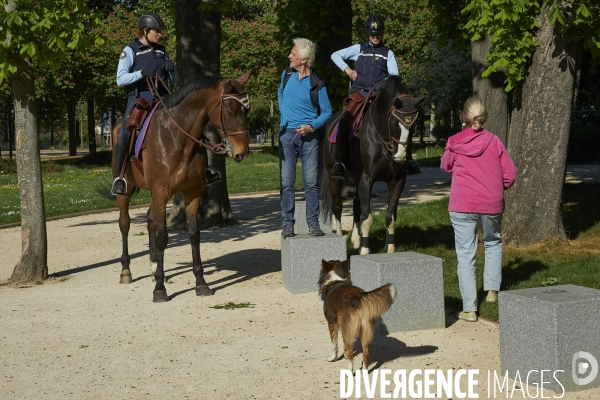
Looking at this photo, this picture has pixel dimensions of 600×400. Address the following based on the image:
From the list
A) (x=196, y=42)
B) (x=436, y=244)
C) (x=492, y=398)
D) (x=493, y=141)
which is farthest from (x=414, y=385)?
(x=196, y=42)

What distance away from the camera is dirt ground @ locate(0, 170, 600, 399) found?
6.82m

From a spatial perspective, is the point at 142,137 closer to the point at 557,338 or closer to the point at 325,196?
the point at 325,196

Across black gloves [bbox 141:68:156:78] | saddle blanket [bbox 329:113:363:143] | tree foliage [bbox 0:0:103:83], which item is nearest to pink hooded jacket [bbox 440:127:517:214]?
saddle blanket [bbox 329:113:363:143]

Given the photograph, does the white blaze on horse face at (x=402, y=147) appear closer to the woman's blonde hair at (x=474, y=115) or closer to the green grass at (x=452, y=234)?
the green grass at (x=452, y=234)

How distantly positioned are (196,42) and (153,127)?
7.20 m

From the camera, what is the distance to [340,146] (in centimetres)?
1220

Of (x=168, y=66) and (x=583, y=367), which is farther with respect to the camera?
(x=168, y=66)

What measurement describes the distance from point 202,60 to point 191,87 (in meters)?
7.30

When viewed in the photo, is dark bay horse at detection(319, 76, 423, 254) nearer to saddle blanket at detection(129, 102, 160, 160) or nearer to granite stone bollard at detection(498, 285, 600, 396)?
saddle blanket at detection(129, 102, 160, 160)

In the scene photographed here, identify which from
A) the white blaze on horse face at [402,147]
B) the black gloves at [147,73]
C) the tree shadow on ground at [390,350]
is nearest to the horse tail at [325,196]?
the white blaze on horse face at [402,147]

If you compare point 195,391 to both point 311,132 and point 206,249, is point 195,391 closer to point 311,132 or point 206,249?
point 311,132

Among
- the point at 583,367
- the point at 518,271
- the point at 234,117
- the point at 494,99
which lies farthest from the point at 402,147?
the point at 494,99

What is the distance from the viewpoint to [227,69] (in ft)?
160

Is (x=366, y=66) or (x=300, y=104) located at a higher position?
(x=366, y=66)
